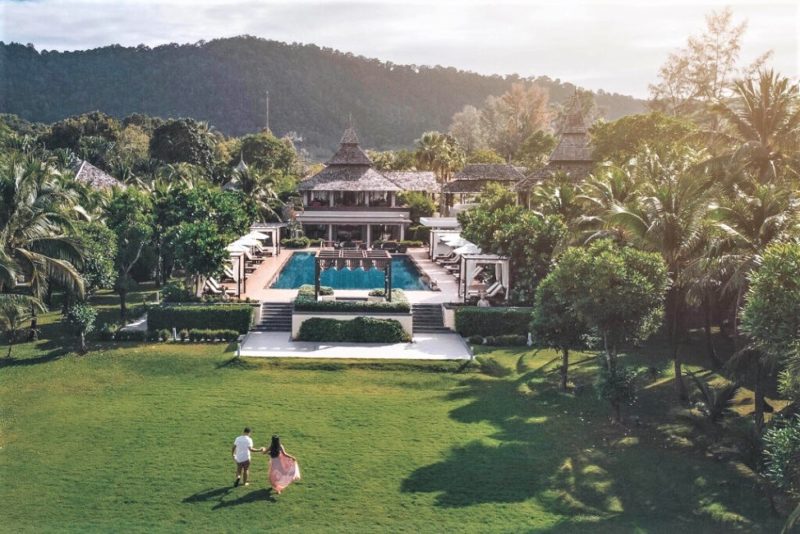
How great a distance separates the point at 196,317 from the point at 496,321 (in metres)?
11.3

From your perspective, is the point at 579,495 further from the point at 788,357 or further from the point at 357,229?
the point at 357,229

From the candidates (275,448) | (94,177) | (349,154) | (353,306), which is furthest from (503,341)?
(94,177)

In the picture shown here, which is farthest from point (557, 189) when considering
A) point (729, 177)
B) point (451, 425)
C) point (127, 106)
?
point (127, 106)

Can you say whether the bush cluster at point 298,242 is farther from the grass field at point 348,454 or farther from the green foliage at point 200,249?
the grass field at point 348,454

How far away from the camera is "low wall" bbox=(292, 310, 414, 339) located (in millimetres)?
25475

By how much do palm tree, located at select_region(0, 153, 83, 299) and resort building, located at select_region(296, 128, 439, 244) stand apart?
30.4 meters

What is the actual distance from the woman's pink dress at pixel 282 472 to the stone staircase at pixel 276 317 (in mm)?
13730

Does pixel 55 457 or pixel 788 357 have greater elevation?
pixel 788 357

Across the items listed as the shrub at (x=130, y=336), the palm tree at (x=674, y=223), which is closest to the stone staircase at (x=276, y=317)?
the shrub at (x=130, y=336)

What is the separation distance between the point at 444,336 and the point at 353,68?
15723cm

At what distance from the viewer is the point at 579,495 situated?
13391 mm

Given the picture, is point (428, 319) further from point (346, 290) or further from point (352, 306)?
point (346, 290)

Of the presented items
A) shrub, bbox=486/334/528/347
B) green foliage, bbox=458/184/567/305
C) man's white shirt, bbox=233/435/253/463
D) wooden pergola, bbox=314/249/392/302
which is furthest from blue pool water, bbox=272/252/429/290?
man's white shirt, bbox=233/435/253/463

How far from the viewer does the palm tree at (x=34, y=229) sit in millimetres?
21297
